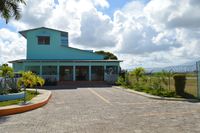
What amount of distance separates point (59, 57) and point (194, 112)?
2984cm

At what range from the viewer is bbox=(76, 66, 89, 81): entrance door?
4003cm

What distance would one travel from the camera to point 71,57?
136 ft

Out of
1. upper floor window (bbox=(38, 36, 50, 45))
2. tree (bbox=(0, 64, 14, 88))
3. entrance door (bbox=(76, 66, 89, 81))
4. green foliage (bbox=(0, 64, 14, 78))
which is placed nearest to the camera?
tree (bbox=(0, 64, 14, 88))

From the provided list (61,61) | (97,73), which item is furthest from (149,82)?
(97,73)

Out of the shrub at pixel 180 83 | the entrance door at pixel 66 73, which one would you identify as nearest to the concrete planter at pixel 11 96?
the shrub at pixel 180 83

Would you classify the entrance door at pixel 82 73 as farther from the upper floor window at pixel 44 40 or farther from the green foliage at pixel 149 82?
the green foliage at pixel 149 82

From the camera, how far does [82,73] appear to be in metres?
40.4

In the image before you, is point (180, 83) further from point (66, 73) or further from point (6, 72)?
point (66, 73)

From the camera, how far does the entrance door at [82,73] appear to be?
4003 centimetres

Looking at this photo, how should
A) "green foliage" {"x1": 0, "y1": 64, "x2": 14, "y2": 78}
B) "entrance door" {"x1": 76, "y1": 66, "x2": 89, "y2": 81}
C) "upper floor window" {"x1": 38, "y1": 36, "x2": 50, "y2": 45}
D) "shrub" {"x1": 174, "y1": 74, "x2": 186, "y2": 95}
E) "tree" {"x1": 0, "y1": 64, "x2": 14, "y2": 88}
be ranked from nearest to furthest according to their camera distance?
"shrub" {"x1": 174, "y1": 74, "x2": 186, "y2": 95} < "tree" {"x1": 0, "y1": 64, "x2": 14, "y2": 88} < "green foliage" {"x1": 0, "y1": 64, "x2": 14, "y2": 78} < "entrance door" {"x1": 76, "y1": 66, "x2": 89, "y2": 81} < "upper floor window" {"x1": 38, "y1": 36, "x2": 50, "y2": 45}

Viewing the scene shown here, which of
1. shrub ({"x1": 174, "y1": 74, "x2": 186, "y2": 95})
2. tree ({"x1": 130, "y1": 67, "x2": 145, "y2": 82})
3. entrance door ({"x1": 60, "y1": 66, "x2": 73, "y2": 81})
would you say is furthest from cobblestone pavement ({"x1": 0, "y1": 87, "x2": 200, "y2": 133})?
entrance door ({"x1": 60, "y1": 66, "x2": 73, "y2": 81})

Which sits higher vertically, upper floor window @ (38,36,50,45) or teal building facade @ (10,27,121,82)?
upper floor window @ (38,36,50,45)

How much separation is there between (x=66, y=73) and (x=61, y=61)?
9.84 feet

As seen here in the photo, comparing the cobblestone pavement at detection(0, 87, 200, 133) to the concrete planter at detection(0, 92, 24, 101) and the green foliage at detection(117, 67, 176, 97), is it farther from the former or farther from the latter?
the green foliage at detection(117, 67, 176, 97)
